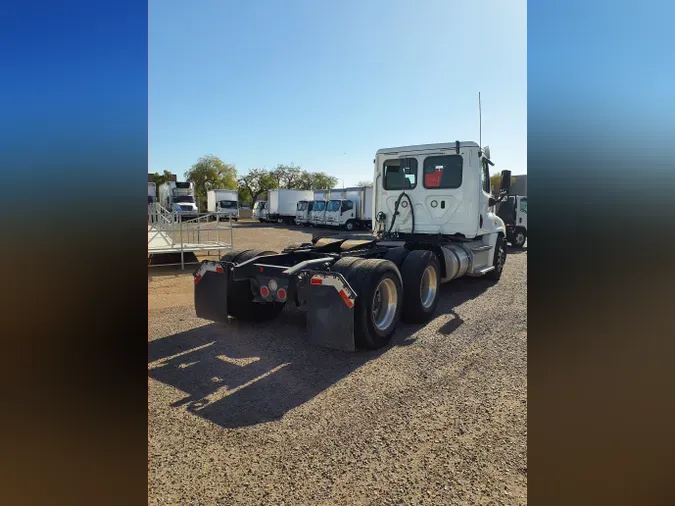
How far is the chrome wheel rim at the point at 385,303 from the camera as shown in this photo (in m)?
5.25

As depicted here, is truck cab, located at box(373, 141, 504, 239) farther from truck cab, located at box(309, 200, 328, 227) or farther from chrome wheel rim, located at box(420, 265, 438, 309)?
truck cab, located at box(309, 200, 328, 227)

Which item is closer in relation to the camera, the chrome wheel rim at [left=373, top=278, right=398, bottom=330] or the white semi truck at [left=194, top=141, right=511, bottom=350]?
the white semi truck at [left=194, top=141, right=511, bottom=350]

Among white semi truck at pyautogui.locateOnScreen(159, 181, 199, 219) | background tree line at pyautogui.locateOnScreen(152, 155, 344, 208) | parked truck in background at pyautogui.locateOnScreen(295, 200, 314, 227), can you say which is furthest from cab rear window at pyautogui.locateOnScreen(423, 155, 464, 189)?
background tree line at pyautogui.locateOnScreen(152, 155, 344, 208)

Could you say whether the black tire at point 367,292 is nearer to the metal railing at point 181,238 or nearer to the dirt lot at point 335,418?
the dirt lot at point 335,418

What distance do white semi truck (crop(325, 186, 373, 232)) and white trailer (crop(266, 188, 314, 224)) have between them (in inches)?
316

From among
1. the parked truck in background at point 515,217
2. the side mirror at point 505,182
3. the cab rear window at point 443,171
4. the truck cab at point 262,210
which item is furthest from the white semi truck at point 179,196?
the side mirror at point 505,182

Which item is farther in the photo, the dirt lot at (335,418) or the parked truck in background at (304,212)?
the parked truck in background at (304,212)

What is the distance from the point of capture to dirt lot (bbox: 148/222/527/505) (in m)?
2.57

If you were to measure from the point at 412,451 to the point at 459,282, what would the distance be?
720 centimetres

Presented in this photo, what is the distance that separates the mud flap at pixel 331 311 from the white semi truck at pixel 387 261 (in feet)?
0.03

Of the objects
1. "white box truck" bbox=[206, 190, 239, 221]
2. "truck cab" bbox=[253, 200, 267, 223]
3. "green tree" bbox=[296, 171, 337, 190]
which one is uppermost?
"green tree" bbox=[296, 171, 337, 190]
